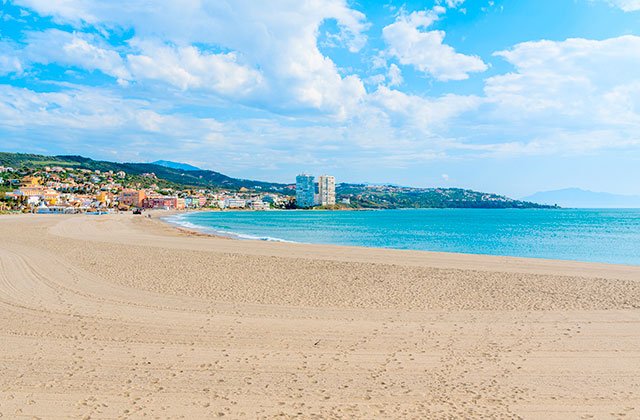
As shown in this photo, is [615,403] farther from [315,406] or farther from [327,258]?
[327,258]

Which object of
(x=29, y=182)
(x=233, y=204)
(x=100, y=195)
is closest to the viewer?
(x=29, y=182)

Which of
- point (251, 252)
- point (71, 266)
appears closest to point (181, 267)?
point (71, 266)

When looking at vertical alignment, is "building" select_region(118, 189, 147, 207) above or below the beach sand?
above

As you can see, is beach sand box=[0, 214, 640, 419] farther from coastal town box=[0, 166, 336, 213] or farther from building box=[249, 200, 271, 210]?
building box=[249, 200, 271, 210]

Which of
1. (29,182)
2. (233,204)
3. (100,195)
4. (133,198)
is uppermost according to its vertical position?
(29,182)

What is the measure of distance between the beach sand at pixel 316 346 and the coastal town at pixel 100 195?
92084 mm

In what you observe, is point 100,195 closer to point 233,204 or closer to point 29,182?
point 29,182

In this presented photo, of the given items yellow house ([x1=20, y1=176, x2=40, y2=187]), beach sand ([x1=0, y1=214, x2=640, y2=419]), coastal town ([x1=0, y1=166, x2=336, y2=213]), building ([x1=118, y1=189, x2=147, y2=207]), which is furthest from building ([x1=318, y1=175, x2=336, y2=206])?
beach sand ([x1=0, y1=214, x2=640, y2=419])

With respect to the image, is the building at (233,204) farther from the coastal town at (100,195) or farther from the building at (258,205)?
the building at (258,205)

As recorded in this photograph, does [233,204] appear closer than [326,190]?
Yes

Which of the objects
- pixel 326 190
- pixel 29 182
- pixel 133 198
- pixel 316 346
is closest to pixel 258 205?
pixel 326 190

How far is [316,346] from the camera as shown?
7418 millimetres

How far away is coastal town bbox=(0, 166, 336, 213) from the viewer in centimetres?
10315

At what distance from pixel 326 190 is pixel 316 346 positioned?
188 m
